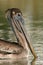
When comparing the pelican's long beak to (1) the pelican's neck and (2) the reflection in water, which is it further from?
(2) the reflection in water

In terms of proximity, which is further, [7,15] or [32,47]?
[7,15]

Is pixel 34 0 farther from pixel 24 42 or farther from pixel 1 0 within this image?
pixel 24 42

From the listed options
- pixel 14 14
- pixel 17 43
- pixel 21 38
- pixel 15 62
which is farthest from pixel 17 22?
pixel 15 62

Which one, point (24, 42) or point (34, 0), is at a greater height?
point (24, 42)

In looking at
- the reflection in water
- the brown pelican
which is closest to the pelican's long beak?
the brown pelican

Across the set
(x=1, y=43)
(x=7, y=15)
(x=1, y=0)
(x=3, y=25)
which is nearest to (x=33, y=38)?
(x=7, y=15)

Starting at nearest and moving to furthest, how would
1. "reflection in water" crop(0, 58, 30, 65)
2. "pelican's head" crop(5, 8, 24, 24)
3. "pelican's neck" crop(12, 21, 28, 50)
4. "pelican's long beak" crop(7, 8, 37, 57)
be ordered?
"reflection in water" crop(0, 58, 30, 65) < "pelican's neck" crop(12, 21, 28, 50) < "pelican's long beak" crop(7, 8, 37, 57) < "pelican's head" crop(5, 8, 24, 24)

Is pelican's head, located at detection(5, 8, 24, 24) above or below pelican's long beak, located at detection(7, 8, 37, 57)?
above

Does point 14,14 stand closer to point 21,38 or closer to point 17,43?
point 21,38

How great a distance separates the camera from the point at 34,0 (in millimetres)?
26547

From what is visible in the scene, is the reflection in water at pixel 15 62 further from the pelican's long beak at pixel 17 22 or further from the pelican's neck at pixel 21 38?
the pelican's long beak at pixel 17 22

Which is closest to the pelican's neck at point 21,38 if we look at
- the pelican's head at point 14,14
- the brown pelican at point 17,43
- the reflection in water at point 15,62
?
the brown pelican at point 17,43

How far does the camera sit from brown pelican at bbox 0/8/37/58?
10.3 m

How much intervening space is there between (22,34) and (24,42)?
7.9 inches
